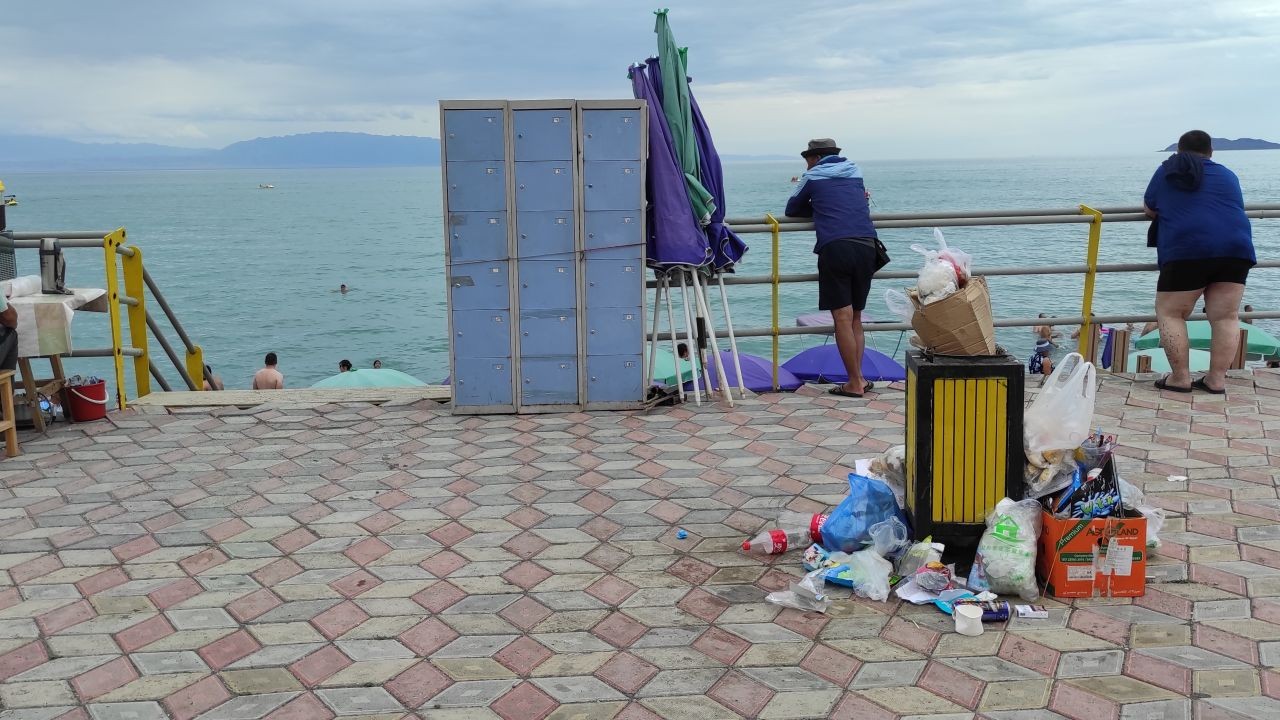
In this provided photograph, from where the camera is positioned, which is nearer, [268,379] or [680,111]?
[680,111]

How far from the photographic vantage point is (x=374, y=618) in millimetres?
4109

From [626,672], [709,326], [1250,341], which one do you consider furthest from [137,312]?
[1250,341]

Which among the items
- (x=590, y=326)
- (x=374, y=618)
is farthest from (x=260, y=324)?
(x=374, y=618)

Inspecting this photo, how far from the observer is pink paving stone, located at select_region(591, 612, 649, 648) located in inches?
154

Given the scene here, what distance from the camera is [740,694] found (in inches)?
138

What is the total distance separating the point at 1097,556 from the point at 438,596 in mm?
2626

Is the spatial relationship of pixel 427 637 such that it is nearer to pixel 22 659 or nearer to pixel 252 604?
pixel 252 604

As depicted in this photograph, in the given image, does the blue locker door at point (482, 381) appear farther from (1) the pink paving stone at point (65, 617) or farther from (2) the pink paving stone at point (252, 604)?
(1) the pink paving stone at point (65, 617)

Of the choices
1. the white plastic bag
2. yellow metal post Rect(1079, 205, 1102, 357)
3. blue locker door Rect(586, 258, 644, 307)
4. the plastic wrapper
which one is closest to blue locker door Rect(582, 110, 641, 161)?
blue locker door Rect(586, 258, 644, 307)

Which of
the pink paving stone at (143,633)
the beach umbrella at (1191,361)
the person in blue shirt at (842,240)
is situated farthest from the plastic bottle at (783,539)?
the beach umbrella at (1191,361)

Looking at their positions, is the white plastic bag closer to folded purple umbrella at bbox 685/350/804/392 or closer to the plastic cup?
the plastic cup

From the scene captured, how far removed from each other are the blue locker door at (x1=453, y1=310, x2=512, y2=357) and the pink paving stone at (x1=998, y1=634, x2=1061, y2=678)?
164 inches

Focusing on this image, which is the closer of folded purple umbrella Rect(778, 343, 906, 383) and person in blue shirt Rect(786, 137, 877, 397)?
A: person in blue shirt Rect(786, 137, 877, 397)

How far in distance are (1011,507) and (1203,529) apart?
4.07ft
